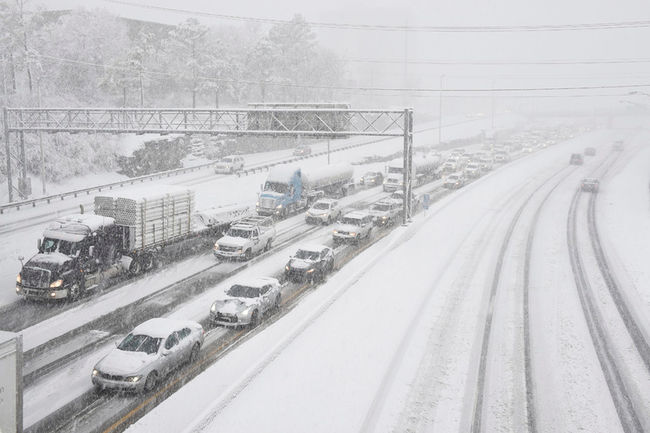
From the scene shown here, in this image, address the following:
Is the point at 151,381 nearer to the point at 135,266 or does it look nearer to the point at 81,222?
the point at 81,222

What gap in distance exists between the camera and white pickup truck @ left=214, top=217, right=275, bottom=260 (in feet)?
94.0

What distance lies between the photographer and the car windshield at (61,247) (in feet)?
76.1

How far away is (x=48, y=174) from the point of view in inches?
2020

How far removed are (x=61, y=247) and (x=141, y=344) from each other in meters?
9.53

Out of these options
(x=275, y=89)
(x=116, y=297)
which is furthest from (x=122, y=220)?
(x=275, y=89)

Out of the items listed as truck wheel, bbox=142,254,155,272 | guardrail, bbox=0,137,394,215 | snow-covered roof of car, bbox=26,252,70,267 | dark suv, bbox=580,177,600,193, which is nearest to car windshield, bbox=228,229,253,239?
truck wheel, bbox=142,254,155,272

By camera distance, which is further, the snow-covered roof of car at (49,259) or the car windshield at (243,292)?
the snow-covered roof of car at (49,259)

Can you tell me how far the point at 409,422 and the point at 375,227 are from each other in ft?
83.5

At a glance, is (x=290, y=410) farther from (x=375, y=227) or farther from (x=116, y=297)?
(x=375, y=227)

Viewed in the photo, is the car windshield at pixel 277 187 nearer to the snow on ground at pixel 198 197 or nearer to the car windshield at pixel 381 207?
the snow on ground at pixel 198 197

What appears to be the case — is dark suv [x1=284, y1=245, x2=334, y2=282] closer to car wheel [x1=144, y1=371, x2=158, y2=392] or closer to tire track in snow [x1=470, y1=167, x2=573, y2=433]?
tire track in snow [x1=470, y1=167, x2=573, y2=433]

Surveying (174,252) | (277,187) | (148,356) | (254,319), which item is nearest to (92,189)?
(277,187)

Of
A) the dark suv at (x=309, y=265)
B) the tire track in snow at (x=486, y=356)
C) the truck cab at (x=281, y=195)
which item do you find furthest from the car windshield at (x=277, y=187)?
the tire track in snow at (x=486, y=356)

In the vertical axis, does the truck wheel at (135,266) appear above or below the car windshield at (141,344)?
below
